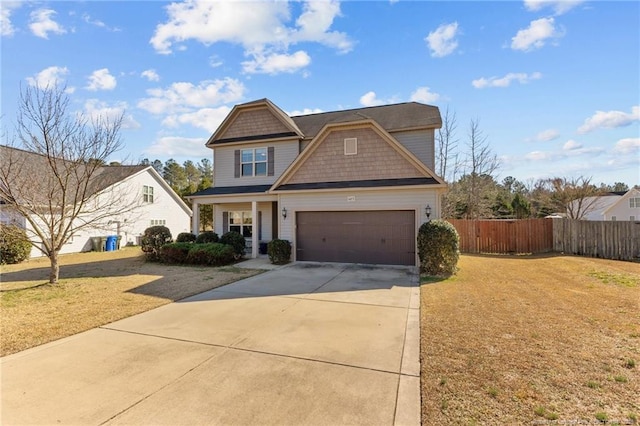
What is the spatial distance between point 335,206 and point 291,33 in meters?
7.29

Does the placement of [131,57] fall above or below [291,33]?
below

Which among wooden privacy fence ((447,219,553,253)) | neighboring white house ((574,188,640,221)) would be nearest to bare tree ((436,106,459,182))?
wooden privacy fence ((447,219,553,253))

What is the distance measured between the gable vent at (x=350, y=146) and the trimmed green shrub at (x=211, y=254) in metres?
6.66

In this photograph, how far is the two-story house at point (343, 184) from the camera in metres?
12.2

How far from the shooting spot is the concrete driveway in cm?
318

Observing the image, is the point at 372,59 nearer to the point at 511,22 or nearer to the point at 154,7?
the point at 511,22

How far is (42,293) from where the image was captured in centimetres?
837

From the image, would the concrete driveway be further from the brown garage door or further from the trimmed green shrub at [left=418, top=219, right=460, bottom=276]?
the brown garage door

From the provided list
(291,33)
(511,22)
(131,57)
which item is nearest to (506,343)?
(511,22)

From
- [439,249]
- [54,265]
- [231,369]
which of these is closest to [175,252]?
[54,265]

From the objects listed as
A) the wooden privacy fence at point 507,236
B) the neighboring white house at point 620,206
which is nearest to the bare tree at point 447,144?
the wooden privacy fence at point 507,236

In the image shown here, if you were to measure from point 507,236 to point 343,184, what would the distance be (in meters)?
10.5

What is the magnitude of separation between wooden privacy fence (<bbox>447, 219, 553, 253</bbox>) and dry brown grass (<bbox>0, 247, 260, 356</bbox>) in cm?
1282

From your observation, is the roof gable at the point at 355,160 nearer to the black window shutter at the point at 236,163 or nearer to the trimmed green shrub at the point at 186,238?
the black window shutter at the point at 236,163
